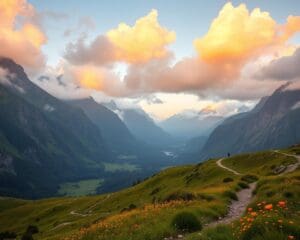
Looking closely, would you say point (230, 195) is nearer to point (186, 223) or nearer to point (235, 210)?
point (235, 210)

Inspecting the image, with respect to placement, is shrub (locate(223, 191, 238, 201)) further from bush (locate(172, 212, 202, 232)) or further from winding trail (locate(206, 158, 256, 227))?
bush (locate(172, 212, 202, 232))

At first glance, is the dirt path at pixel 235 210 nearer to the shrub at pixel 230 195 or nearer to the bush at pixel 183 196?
the shrub at pixel 230 195

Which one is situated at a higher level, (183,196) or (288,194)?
(183,196)

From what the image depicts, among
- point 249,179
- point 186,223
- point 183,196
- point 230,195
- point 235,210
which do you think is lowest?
point 235,210

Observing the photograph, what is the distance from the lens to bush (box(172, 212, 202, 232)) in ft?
70.0

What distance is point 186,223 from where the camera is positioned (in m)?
21.6

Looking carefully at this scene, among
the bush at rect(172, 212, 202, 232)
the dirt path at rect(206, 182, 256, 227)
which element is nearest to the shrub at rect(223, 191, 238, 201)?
the dirt path at rect(206, 182, 256, 227)

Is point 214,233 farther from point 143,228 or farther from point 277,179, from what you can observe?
point 277,179

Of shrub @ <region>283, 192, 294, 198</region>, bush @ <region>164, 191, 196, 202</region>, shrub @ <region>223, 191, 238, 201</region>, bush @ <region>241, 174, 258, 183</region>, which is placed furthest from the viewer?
bush @ <region>241, 174, 258, 183</region>

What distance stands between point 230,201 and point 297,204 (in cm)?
1261

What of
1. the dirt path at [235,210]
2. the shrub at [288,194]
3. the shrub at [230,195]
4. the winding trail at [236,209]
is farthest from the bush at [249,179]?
the shrub at [288,194]

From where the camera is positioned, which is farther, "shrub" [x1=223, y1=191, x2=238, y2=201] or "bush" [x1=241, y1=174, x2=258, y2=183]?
"bush" [x1=241, y1=174, x2=258, y2=183]

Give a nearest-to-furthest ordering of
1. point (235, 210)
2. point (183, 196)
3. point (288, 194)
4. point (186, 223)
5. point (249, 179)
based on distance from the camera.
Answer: point (186, 223) → point (288, 194) → point (235, 210) → point (183, 196) → point (249, 179)

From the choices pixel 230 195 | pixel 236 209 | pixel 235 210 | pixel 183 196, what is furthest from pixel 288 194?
pixel 183 196
